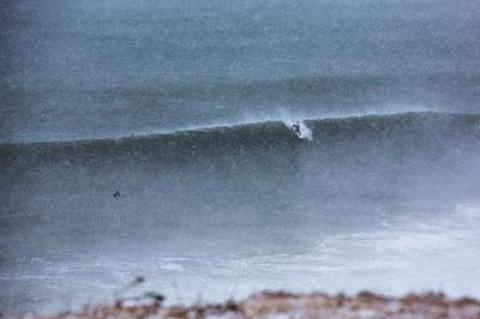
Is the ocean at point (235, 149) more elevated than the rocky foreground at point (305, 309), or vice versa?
the ocean at point (235, 149)

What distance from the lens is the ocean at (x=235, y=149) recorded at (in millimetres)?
9789

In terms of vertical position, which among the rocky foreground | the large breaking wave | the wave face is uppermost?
the large breaking wave

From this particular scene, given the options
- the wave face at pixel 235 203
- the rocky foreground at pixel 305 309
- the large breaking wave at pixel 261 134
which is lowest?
the rocky foreground at pixel 305 309

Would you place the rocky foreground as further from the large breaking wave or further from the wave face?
the large breaking wave

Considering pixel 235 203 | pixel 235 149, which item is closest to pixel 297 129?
pixel 235 149

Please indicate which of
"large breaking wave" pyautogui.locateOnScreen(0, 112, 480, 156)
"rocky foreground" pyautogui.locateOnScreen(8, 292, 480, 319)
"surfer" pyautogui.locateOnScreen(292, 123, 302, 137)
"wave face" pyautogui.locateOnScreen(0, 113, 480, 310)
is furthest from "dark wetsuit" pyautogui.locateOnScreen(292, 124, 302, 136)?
"rocky foreground" pyautogui.locateOnScreen(8, 292, 480, 319)

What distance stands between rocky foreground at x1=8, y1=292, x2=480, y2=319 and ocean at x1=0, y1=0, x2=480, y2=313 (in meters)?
1.98

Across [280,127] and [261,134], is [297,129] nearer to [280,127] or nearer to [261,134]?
[280,127]

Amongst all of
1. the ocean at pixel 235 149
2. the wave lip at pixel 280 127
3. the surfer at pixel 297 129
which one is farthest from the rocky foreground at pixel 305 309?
the surfer at pixel 297 129

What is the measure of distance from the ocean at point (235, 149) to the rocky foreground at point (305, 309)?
198 cm

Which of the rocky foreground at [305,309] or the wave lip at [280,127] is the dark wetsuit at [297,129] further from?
the rocky foreground at [305,309]

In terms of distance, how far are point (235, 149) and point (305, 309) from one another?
9896mm

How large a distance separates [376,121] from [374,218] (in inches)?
210

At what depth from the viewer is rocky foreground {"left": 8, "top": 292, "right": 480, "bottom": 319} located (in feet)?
16.6
